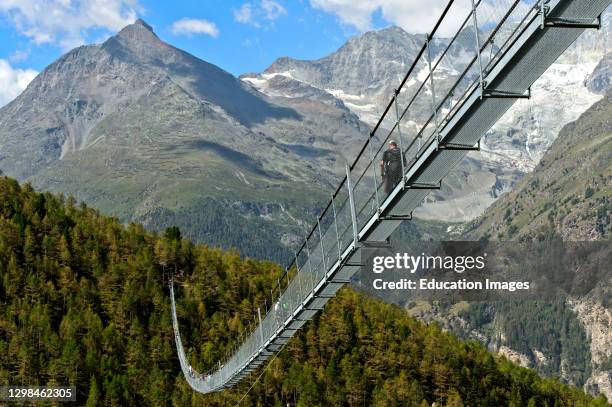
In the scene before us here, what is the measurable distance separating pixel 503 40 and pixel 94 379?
145830mm

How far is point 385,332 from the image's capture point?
19975 centimetres

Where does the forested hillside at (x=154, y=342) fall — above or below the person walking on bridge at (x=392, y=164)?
above

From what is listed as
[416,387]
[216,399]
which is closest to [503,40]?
[216,399]

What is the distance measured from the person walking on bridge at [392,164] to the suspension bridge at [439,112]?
32cm

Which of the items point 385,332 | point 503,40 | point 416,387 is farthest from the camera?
point 385,332

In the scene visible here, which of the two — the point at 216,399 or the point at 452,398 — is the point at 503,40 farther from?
the point at 452,398

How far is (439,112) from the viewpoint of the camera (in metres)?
24.1

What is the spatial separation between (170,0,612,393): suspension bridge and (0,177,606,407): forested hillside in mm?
126484

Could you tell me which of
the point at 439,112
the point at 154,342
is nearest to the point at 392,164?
the point at 439,112

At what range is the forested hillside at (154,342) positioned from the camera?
160250 mm

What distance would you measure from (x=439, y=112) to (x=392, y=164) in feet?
9.79
